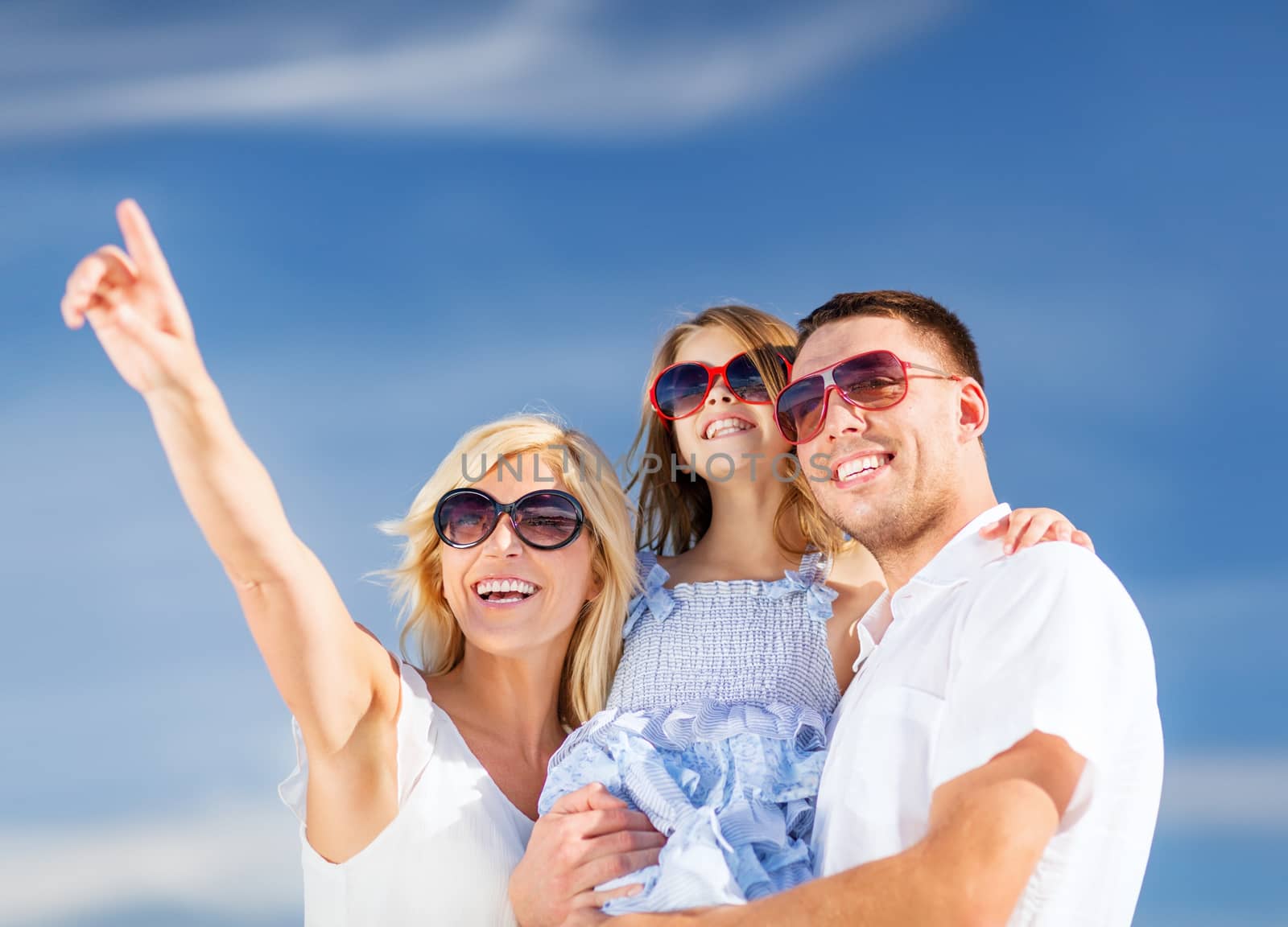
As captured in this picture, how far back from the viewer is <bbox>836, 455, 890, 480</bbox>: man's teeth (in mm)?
4488

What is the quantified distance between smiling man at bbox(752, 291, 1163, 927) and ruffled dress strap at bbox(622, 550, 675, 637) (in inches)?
41.5

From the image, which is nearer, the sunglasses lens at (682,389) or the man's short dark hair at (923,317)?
the man's short dark hair at (923,317)

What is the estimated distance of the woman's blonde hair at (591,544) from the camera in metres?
5.37

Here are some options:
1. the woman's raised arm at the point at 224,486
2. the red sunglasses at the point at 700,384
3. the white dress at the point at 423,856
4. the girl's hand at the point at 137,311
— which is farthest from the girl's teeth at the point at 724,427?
the girl's hand at the point at 137,311

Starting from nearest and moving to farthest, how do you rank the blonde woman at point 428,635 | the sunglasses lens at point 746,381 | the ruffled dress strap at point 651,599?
the blonde woman at point 428,635, the ruffled dress strap at point 651,599, the sunglasses lens at point 746,381

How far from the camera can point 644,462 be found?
6.27 metres

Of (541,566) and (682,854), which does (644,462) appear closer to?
(541,566)

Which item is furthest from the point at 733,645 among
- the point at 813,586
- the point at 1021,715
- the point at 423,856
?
the point at 1021,715

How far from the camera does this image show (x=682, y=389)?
5.78m

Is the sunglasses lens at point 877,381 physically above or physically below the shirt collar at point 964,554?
above

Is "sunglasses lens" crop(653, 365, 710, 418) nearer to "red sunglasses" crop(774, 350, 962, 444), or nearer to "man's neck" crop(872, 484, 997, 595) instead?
"red sunglasses" crop(774, 350, 962, 444)

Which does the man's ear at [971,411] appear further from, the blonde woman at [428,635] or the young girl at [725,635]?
the blonde woman at [428,635]

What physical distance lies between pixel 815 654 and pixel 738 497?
3.37 feet

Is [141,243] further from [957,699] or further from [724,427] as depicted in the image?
[724,427]
